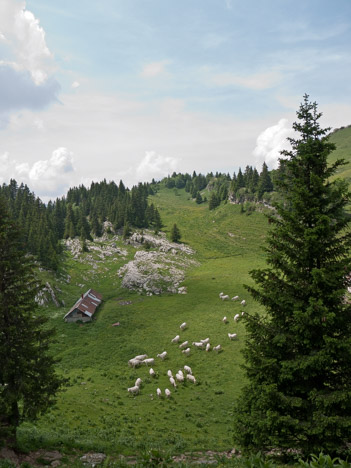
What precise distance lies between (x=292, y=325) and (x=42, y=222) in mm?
95073

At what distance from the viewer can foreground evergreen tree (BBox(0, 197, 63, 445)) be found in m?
15.7

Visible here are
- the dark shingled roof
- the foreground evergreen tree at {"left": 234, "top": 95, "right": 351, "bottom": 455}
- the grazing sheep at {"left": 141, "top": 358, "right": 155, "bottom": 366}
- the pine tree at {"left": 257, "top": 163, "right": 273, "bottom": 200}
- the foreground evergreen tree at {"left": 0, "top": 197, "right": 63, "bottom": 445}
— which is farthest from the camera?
the pine tree at {"left": 257, "top": 163, "right": 273, "bottom": 200}

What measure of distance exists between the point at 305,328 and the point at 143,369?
29782mm

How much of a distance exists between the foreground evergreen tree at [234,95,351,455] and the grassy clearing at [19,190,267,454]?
1068 cm

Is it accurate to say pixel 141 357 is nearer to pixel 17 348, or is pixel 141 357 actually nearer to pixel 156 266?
pixel 17 348

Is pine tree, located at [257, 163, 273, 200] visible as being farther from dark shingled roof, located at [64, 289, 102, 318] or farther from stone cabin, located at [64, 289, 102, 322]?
stone cabin, located at [64, 289, 102, 322]

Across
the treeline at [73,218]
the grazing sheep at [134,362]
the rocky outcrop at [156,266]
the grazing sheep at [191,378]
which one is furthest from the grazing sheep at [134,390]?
the treeline at [73,218]

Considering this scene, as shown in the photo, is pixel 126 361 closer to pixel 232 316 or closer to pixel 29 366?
pixel 232 316

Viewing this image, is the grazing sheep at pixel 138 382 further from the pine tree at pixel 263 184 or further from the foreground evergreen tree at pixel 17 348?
the pine tree at pixel 263 184

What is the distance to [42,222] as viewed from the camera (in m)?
94.9

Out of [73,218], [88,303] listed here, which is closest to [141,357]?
[88,303]

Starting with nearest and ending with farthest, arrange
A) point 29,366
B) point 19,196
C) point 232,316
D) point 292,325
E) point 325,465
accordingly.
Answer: point 325,465 → point 292,325 → point 29,366 → point 232,316 → point 19,196

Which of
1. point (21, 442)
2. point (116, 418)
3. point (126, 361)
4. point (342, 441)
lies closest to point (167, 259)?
point (126, 361)

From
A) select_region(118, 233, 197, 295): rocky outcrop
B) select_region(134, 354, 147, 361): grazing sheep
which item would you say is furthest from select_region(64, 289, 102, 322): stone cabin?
select_region(134, 354, 147, 361): grazing sheep
